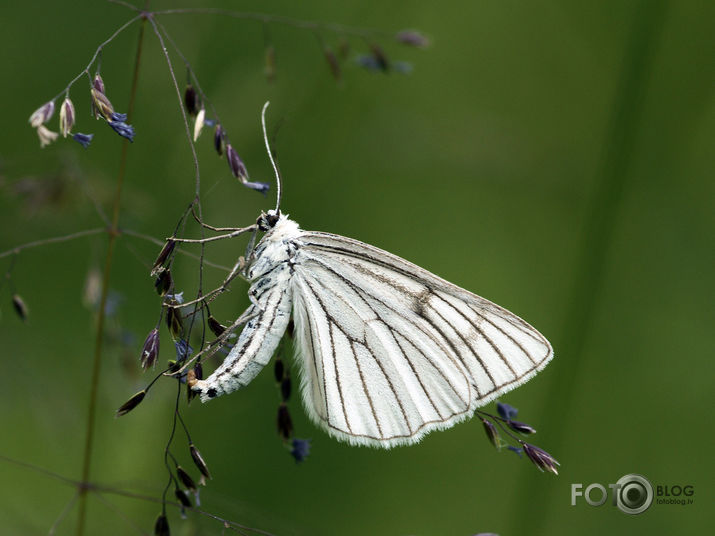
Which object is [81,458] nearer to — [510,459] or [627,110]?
[510,459]

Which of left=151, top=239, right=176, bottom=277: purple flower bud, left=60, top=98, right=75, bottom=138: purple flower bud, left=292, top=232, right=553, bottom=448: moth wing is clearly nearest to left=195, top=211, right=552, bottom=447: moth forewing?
left=292, top=232, right=553, bottom=448: moth wing

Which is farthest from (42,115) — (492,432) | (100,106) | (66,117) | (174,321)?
(492,432)

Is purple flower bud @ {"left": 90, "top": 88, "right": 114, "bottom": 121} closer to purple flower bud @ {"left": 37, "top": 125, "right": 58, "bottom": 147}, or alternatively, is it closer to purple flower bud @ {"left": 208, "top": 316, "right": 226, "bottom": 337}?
purple flower bud @ {"left": 37, "top": 125, "right": 58, "bottom": 147}

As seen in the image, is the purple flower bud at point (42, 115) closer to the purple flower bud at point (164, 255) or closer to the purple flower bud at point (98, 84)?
the purple flower bud at point (98, 84)

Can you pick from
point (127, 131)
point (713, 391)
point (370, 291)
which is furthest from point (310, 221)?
point (713, 391)

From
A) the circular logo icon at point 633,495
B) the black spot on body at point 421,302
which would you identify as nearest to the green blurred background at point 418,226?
the circular logo icon at point 633,495

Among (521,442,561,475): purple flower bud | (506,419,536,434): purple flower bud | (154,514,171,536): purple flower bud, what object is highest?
(506,419,536,434): purple flower bud
